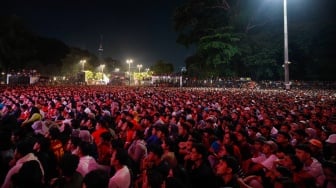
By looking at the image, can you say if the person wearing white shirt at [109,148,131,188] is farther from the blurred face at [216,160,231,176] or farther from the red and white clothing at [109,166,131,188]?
the blurred face at [216,160,231,176]

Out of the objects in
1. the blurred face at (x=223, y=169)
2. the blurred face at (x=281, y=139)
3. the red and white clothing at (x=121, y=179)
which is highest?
the blurred face at (x=281, y=139)

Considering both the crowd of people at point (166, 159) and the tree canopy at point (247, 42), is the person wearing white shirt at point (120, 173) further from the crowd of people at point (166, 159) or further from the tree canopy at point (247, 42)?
the tree canopy at point (247, 42)

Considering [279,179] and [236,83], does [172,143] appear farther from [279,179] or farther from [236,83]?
[236,83]

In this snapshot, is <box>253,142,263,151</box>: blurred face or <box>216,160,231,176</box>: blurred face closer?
<box>216,160,231,176</box>: blurred face

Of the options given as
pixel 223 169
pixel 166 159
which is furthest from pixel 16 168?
pixel 223 169

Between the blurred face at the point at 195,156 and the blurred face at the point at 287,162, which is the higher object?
the blurred face at the point at 195,156

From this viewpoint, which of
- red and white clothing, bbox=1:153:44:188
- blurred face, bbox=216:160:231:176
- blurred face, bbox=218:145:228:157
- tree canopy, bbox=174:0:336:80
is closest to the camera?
red and white clothing, bbox=1:153:44:188

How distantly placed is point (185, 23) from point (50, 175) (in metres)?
44.7

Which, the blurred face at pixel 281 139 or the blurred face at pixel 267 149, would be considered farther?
the blurred face at pixel 281 139

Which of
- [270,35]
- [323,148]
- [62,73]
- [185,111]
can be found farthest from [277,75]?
[62,73]

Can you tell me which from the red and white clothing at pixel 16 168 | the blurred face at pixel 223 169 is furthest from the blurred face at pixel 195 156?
the red and white clothing at pixel 16 168

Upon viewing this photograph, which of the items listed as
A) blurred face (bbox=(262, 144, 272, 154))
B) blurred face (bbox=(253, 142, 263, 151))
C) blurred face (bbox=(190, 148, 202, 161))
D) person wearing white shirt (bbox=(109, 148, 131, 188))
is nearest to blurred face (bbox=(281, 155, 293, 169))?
blurred face (bbox=(262, 144, 272, 154))

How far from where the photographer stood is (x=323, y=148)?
7.43m

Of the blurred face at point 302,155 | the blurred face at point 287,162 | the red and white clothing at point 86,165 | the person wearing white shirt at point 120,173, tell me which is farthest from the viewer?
the blurred face at point 302,155
